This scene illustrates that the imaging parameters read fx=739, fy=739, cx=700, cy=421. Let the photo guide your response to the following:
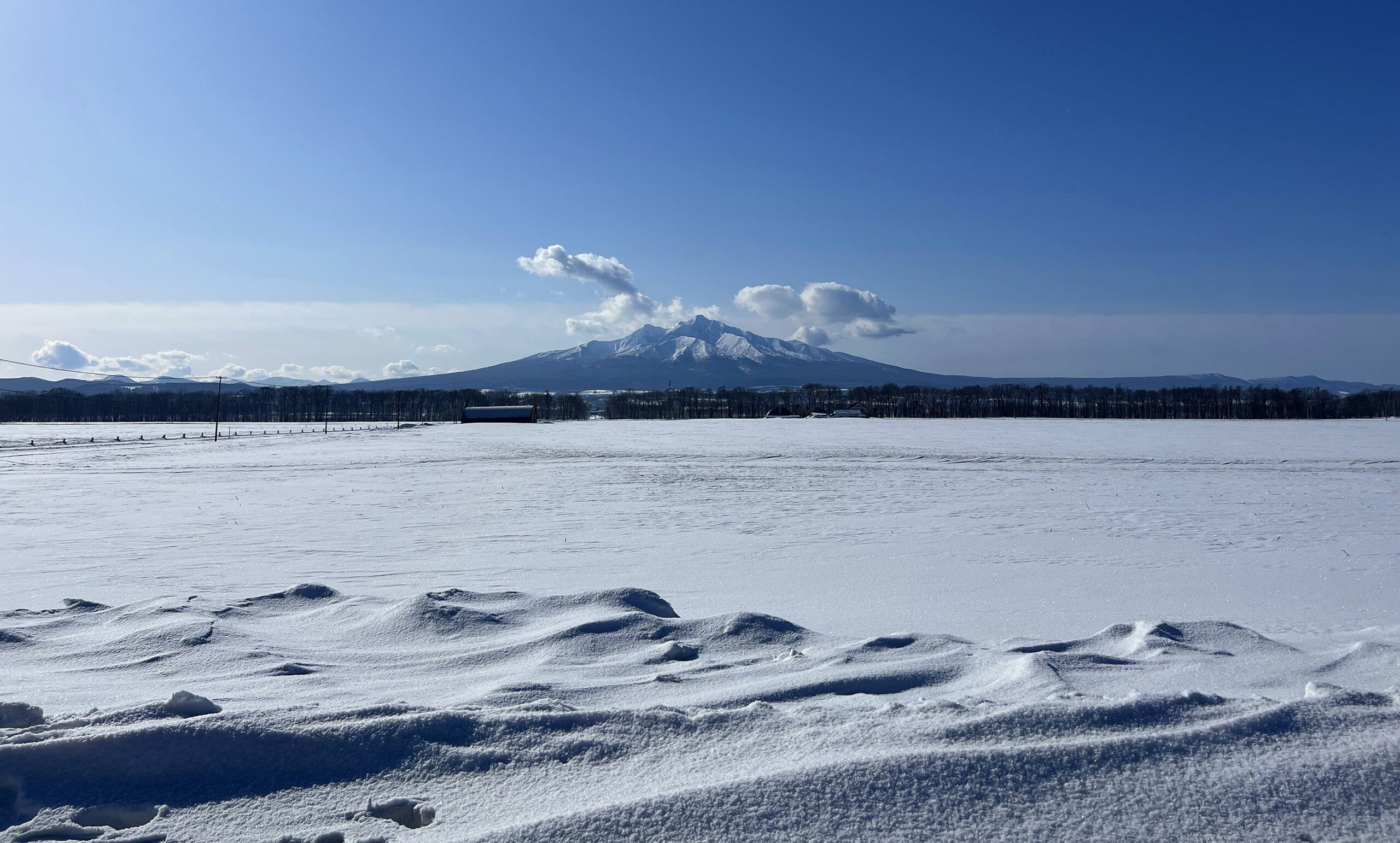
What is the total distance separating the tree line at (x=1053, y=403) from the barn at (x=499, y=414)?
25916mm

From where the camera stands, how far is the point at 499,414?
8188cm

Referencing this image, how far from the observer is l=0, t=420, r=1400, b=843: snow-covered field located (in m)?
2.30

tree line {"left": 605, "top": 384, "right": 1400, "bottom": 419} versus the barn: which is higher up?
tree line {"left": 605, "top": 384, "right": 1400, "bottom": 419}

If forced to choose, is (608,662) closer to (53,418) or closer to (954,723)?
(954,723)

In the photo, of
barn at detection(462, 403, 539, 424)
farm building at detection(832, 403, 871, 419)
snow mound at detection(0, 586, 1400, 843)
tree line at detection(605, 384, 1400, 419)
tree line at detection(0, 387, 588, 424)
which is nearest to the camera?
snow mound at detection(0, 586, 1400, 843)

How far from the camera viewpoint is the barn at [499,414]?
7944cm

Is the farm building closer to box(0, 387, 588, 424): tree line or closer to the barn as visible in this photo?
the barn

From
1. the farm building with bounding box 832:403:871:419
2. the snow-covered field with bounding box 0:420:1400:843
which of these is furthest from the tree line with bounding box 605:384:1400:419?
the snow-covered field with bounding box 0:420:1400:843

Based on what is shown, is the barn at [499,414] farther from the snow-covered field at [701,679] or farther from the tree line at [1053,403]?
the snow-covered field at [701,679]

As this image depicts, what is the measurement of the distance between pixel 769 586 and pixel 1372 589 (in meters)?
5.53

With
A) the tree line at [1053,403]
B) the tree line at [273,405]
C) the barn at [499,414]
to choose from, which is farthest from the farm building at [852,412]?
the tree line at [273,405]

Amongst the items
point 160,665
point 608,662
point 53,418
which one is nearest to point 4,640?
point 160,665

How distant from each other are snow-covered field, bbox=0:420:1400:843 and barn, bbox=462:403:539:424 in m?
68.7

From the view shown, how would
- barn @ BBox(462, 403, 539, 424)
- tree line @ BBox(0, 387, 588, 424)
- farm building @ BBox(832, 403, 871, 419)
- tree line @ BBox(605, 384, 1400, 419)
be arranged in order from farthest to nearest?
tree line @ BBox(0, 387, 588, 424) < tree line @ BBox(605, 384, 1400, 419) < farm building @ BBox(832, 403, 871, 419) < barn @ BBox(462, 403, 539, 424)
